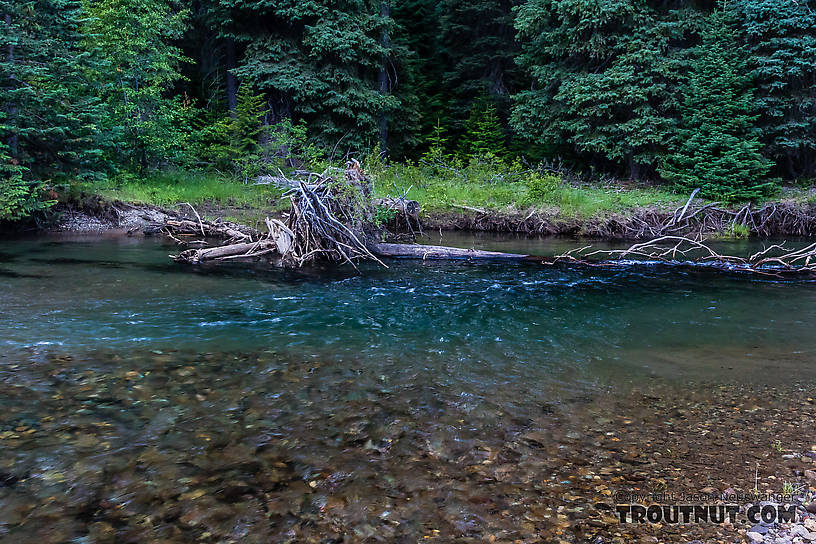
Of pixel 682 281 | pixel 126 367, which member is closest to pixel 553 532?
pixel 126 367

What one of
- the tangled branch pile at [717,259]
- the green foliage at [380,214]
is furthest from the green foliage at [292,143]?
the tangled branch pile at [717,259]

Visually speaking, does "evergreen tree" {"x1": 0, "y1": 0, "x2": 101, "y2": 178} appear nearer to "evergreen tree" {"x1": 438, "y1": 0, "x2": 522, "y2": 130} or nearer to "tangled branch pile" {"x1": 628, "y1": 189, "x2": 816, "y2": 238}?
"tangled branch pile" {"x1": 628, "y1": 189, "x2": 816, "y2": 238}

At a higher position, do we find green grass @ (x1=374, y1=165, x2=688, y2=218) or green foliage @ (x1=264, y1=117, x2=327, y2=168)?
green foliage @ (x1=264, y1=117, x2=327, y2=168)

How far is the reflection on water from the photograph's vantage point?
3049 millimetres

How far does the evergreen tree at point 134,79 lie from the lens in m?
17.8

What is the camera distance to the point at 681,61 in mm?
19406

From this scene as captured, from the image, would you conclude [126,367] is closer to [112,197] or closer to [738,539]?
[738,539]

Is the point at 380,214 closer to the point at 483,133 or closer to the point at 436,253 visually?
the point at 436,253

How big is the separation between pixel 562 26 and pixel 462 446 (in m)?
21.0

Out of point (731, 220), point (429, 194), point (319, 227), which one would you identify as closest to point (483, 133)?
point (429, 194)

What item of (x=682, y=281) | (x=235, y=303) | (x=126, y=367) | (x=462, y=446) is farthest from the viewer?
(x=682, y=281)

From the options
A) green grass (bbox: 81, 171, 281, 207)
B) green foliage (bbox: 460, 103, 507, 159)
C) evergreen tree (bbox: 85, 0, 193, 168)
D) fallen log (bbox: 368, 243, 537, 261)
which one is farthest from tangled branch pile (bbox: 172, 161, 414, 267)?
green foliage (bbox: 460, 103, 507, 159)

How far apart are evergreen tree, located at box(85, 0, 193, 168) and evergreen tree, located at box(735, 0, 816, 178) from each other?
20557 millimetres

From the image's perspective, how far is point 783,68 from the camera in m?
18.4
